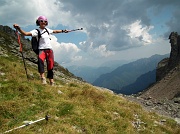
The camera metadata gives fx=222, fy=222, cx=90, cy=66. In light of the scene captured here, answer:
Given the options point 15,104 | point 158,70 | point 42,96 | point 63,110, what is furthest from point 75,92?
point 158,70

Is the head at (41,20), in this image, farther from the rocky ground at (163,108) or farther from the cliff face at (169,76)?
the cliff face at (169,76)

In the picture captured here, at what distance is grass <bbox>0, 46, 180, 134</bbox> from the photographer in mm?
8720

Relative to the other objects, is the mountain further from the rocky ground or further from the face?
the rocky ground

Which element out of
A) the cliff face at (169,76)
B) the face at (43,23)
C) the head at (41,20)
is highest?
the head at (41,20)

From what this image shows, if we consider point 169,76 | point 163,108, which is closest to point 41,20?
point 163,108

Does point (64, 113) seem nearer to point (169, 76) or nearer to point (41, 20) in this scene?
point (41, 20)

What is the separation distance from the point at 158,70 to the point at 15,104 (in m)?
164

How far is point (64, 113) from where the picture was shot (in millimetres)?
9820

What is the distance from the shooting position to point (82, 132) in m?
8.84

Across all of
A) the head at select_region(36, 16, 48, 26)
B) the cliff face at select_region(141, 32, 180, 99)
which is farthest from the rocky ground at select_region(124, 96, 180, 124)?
the cliff face at select_region(141, 32, 180, 99)

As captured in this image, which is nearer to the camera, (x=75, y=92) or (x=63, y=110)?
(x=63, y=110)

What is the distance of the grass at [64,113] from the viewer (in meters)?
8.72

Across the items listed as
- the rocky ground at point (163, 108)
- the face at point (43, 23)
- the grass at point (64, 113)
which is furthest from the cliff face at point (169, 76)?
the face at point (43, 23)

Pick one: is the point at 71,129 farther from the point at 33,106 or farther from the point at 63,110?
the point at 33,106
